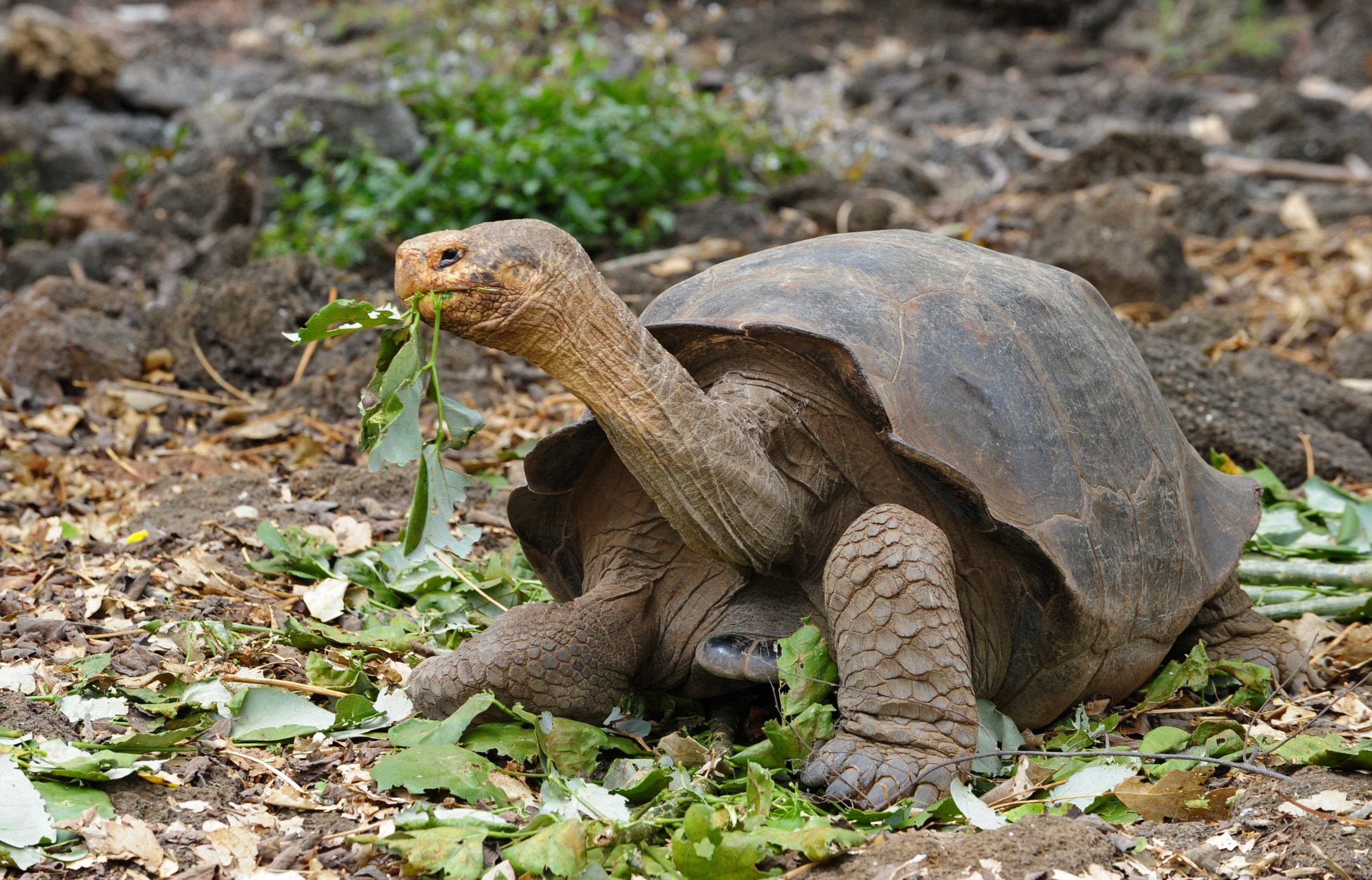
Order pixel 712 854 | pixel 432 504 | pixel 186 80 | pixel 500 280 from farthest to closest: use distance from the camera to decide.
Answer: pixel 186 80
pixel 432 504
pixel 500 280
pixel 712 854

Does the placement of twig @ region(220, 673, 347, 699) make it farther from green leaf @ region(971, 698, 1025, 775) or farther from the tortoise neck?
green leaf @ region(971, 698, 1025, 775)

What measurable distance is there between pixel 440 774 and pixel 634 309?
3597 millimetres

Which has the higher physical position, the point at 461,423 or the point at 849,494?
the point at 461,423

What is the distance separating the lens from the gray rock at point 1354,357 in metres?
6.06

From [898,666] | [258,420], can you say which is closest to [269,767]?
[898,666]

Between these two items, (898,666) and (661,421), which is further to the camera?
(898,666)

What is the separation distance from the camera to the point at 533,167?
6.64 meters

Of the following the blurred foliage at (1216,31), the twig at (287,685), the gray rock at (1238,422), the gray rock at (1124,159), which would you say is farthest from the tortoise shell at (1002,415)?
the blurred foliage at (1216,31)

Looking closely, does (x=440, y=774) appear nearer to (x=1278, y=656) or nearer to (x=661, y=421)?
(x=661, y=421)

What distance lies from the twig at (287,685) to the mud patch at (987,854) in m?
1.23

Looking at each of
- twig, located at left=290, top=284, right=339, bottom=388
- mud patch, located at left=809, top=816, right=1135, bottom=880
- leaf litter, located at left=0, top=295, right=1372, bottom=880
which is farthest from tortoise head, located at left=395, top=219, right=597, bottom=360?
twig, located at left=290, top=284, right=339, bottom=388

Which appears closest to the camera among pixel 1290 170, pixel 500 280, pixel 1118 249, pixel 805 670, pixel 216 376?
pixel 500 280

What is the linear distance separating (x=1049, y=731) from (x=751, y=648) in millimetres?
847

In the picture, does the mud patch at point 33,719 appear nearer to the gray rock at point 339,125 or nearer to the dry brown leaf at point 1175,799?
the dry brown leaf at point 1175,799
